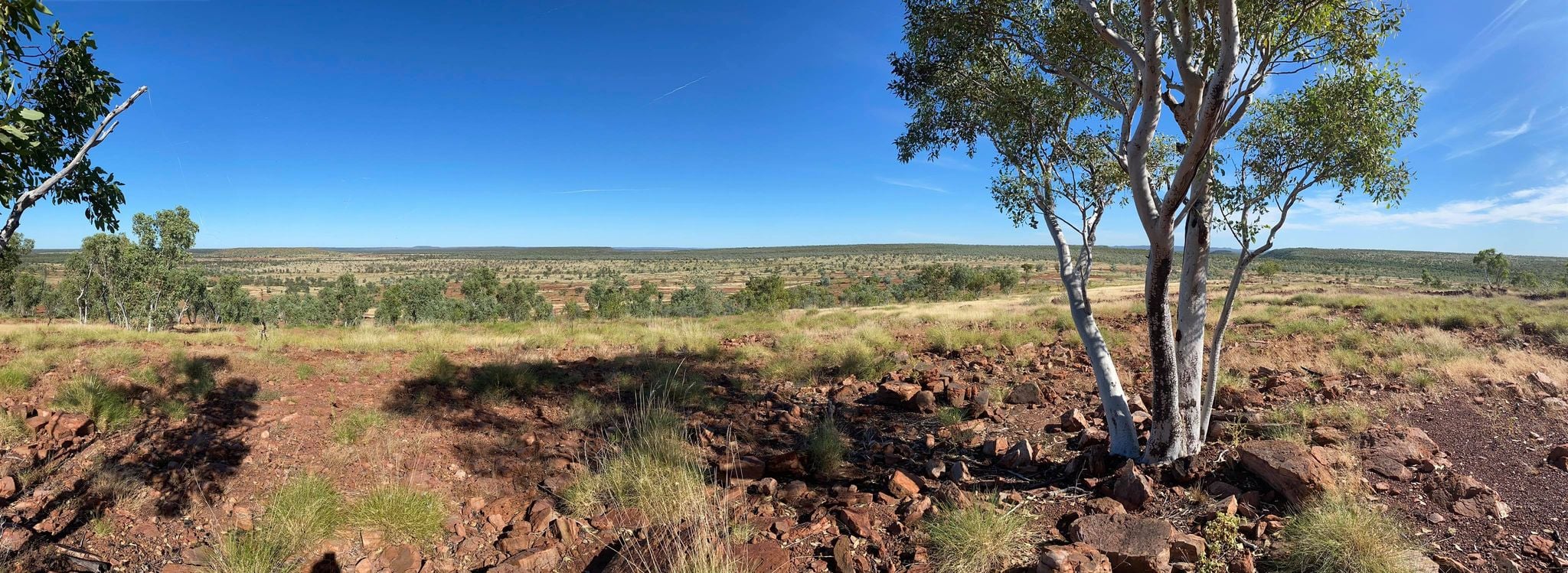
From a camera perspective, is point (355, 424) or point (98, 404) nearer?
point (98, 404)

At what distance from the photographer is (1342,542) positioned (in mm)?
3498

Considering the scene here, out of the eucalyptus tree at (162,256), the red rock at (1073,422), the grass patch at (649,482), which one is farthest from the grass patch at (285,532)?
the eucalyptus tree at (162,256)

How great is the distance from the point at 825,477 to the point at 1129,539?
8.58 feet

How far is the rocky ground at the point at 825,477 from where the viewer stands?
388 cm

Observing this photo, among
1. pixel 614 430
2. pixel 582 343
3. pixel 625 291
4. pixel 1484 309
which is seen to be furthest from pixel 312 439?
pixel 625 291

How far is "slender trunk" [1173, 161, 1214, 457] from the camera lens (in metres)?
4.95

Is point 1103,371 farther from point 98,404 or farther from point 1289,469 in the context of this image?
point 98,404

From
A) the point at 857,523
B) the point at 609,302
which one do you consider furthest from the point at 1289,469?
the point at 609,302

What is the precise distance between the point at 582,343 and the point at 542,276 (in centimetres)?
9833

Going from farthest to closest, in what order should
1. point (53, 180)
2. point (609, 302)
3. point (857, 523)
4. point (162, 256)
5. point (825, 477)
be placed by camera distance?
point (609, 302) → point (162, 256) → point (825, 477) → point (857, 523) → point (53, 180)

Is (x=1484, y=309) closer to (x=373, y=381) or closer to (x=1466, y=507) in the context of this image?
(x=1466, y=507)

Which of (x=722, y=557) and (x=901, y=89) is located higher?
(x=901, y=89)

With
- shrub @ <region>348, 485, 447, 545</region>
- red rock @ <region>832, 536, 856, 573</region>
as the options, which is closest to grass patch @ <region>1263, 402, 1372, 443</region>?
red rock @ <region>832, 536, 856, 573</region>

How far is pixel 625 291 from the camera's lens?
5712 cm
